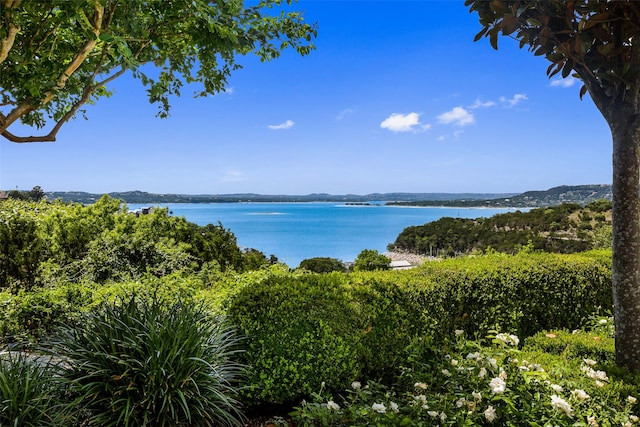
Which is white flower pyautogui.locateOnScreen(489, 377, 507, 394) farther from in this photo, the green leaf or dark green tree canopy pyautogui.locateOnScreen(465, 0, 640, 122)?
the green leaf

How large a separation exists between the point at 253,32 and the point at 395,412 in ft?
10.5

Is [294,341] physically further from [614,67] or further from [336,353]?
[614,67]

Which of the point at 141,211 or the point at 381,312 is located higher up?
the point at 141,211

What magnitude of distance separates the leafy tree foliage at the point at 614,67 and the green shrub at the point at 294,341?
6.43 feet

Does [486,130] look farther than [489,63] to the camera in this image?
Yes

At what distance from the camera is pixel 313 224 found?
92.4 feet

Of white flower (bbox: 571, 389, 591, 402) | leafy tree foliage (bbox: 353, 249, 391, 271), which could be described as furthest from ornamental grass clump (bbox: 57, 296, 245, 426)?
leafy tree foliage (bbox: 353, 249, 391, 271)

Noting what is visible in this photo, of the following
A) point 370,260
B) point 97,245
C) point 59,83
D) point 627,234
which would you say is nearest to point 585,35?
point 627,234

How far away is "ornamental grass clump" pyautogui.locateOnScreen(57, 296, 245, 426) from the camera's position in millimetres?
2195

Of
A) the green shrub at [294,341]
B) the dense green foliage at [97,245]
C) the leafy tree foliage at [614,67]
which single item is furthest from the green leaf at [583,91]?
the dense green foliage at [97,245]

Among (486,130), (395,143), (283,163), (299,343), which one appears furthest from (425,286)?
(283,163)

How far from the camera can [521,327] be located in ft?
13.0

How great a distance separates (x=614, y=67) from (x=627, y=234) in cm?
118

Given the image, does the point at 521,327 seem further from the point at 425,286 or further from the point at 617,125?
the point at 617,125
